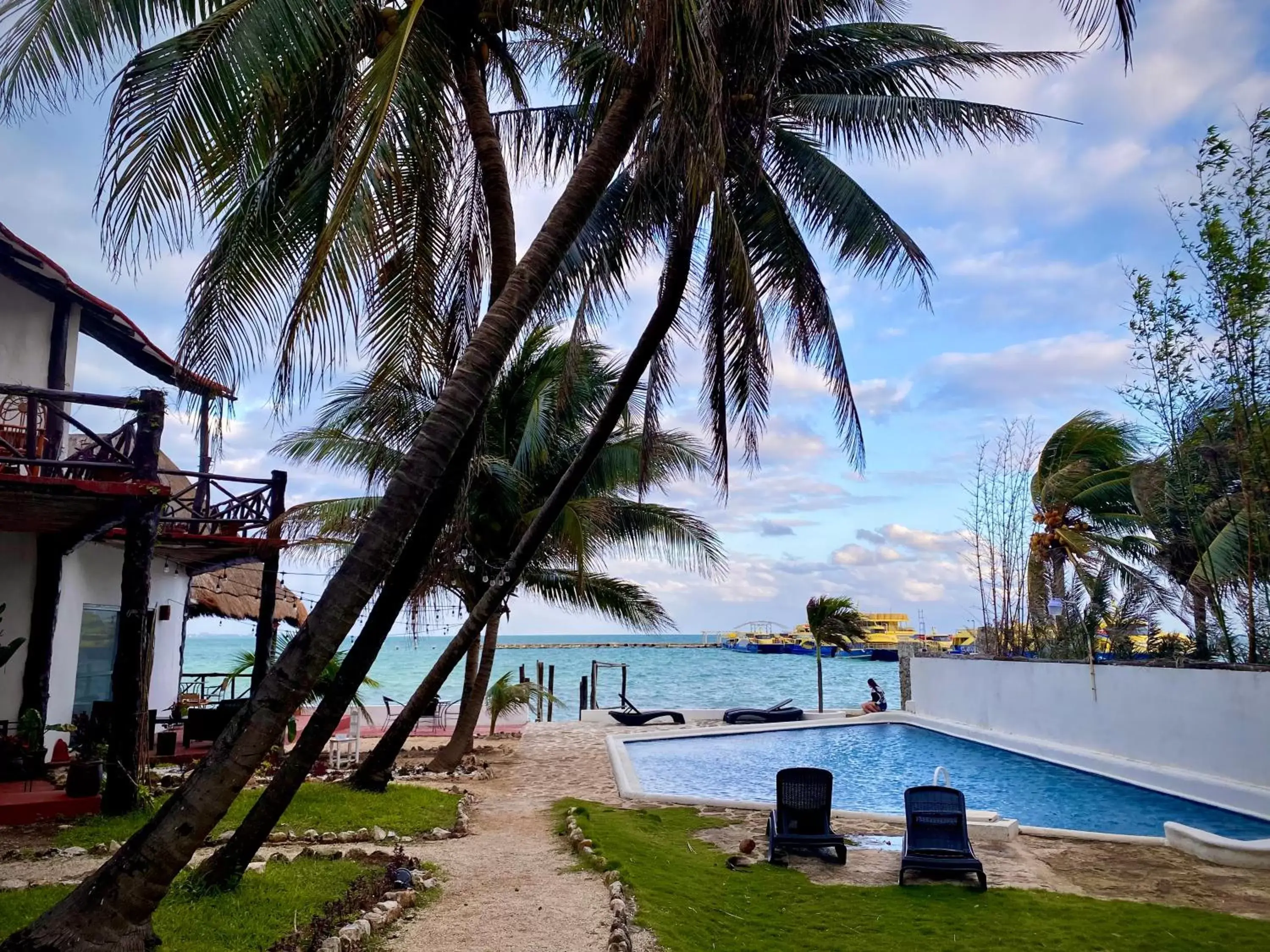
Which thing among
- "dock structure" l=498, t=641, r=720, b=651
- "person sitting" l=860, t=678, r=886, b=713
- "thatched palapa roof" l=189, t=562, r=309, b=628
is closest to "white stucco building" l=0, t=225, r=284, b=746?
"thatched palapa roof" l=189, t=562, r=309, b=628

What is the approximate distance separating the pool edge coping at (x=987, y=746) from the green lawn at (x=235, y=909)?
6246mm

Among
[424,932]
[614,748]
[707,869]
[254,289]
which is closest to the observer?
[424,932]

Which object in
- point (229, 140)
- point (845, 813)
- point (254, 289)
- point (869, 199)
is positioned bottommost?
point (845, 813)

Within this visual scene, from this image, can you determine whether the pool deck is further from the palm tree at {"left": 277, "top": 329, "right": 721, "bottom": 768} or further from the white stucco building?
the white stucco building

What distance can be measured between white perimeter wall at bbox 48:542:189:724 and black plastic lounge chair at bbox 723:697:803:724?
12.3m

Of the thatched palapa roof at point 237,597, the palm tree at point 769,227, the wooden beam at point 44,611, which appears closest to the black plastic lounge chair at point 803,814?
the palm tree at point 769,227

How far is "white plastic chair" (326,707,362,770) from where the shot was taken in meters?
14.1

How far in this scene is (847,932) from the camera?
274 inches

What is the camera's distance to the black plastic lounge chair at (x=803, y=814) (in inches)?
363

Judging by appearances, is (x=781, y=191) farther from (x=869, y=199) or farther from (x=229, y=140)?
(x=229, y=140)

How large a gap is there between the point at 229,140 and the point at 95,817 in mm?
7076

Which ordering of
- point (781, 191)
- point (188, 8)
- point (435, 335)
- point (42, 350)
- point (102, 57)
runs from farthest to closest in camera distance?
point (42, 350) → point (781, 191) → point (435, 335) → point (188, 8) → point (102, 57)

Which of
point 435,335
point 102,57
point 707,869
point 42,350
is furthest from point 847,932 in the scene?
point 42,350

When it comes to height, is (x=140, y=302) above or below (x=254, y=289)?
above
